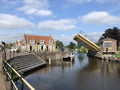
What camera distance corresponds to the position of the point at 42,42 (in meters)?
65.7

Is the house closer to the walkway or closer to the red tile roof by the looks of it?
the red tile roof

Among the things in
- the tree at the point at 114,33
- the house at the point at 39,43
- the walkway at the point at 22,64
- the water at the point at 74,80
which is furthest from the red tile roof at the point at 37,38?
the water at the point at 74,80

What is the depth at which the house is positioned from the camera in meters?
63.2

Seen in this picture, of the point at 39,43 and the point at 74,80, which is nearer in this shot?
the point at 74,80

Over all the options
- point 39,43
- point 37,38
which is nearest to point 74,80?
point 39,43

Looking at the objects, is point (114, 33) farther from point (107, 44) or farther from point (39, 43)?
point (39, 43)

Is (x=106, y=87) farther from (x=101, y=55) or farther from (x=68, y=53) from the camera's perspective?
(x=101, y=55)

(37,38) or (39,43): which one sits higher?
(37,38)

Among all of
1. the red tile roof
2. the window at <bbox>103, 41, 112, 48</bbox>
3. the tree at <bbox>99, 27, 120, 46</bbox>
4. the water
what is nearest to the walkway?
the water

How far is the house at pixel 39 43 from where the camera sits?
63.2 meters

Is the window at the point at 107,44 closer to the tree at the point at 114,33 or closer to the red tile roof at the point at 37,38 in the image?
the tree at the point at 114,33

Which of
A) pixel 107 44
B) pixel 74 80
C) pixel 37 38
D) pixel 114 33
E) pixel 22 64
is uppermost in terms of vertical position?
pixel 114 33

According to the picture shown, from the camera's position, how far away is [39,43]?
65438 mm

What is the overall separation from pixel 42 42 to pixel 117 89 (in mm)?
49792
